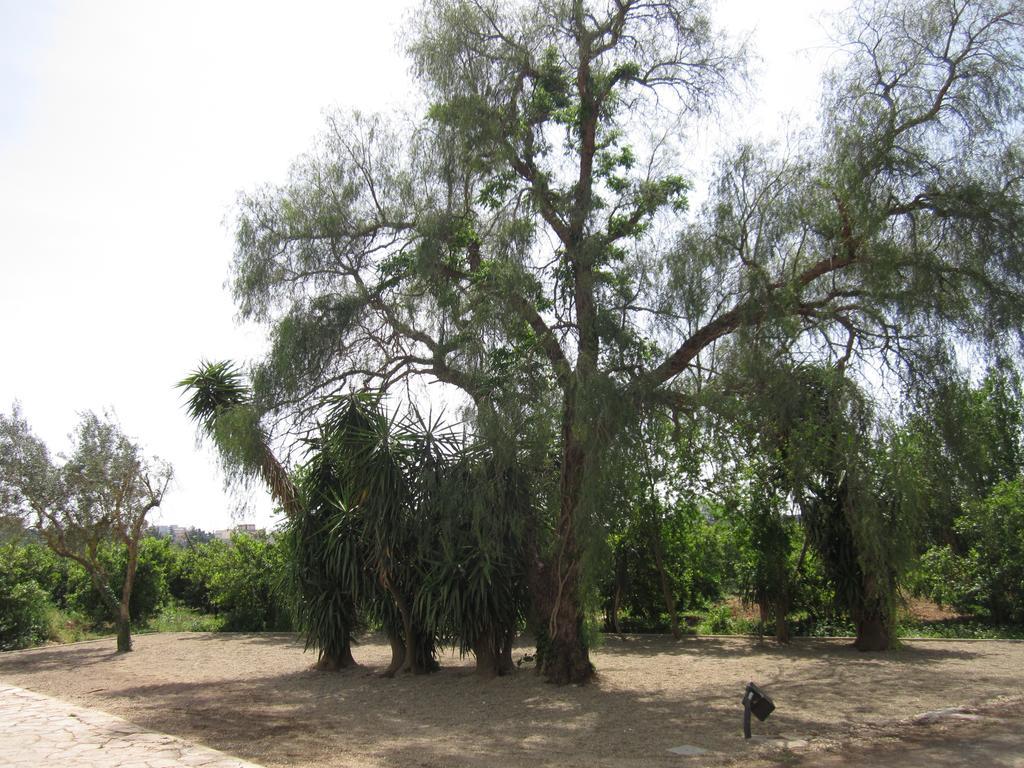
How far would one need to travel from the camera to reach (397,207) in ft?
42.3

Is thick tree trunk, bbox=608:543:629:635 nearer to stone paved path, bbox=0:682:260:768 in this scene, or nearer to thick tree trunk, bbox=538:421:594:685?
thick tree trunk, bbox=538:421:594:685

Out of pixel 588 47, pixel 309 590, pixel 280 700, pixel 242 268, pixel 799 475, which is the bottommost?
pixel 280 700

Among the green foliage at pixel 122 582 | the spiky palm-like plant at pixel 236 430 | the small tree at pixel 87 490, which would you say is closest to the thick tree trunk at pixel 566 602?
the spiky palm-like plant at pixel 236 430

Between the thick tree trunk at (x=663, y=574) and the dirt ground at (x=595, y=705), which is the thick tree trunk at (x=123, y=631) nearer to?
→ the dirt ground at (x=595, y=705)

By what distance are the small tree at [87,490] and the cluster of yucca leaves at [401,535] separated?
219 inches

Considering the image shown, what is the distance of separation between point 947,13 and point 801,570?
961cm

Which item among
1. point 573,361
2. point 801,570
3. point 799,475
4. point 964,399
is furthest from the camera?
point 801,570

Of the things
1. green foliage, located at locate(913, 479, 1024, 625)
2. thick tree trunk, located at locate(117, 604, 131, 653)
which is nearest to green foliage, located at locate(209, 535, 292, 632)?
thick tree trunk, located at locate(117, 604, 131, 653)

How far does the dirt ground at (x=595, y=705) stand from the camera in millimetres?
7496

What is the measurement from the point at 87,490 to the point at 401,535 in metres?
9.25

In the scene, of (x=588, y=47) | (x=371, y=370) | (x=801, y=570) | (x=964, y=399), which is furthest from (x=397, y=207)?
(x=801, y=570)

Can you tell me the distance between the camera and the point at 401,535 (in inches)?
471

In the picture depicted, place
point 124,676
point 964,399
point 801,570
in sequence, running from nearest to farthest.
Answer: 1. point 964,399
2. point 124,676
3. point 801,570

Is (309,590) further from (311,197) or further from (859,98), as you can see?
(859,98)
